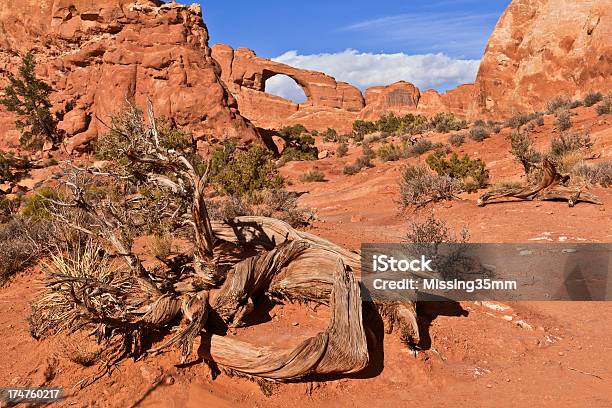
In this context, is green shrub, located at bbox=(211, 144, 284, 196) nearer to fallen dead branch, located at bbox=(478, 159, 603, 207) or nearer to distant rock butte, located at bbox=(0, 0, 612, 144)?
fallen dead branch, located at bbox=(478, 159, 603, 207)

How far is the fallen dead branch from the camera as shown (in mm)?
8750

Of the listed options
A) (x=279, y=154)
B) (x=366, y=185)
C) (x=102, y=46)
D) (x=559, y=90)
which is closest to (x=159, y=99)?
(x=102, y=46)

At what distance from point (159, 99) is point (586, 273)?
23063mm

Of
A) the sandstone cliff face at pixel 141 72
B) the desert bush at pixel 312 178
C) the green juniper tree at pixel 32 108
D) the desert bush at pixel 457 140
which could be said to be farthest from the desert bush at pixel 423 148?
the green juniper tree at pixel 32 108

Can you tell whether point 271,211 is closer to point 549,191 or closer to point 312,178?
point 549,191

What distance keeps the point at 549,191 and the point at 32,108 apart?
28377 millimetres

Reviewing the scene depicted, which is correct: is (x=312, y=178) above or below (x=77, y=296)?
above

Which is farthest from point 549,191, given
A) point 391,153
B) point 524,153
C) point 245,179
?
point 391,153

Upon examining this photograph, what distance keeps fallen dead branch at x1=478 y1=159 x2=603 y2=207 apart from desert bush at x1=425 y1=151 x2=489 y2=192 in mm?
1592

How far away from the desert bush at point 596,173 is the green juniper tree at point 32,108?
2706 centimetres

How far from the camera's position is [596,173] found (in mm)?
10172

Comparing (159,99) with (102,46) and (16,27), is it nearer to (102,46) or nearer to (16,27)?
(102,46)

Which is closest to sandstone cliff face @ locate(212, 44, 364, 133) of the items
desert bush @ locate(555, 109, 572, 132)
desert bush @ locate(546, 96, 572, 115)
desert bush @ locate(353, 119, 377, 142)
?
desert bush @ locate(353, 119, 377, 142)

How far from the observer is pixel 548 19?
2262 centimetres
